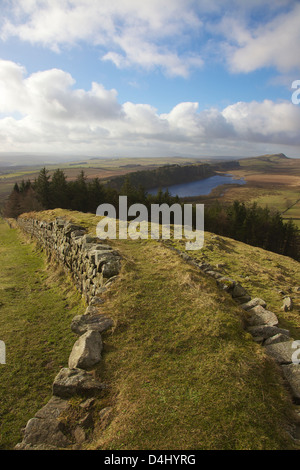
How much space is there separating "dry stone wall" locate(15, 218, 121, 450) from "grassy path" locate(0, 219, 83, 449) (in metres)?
1.18

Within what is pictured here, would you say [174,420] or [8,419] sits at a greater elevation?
[174,420]

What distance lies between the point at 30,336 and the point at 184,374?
6.06 m

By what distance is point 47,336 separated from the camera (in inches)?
335

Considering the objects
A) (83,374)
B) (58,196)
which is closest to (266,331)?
(83,374)

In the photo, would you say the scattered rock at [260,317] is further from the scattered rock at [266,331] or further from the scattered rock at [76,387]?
the scattered rock at [76,387]

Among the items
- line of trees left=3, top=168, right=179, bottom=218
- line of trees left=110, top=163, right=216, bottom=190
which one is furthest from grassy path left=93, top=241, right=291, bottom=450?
line of trees left=110, top=163, right=216, bottom=190

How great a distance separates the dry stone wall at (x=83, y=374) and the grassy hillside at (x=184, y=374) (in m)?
0.27

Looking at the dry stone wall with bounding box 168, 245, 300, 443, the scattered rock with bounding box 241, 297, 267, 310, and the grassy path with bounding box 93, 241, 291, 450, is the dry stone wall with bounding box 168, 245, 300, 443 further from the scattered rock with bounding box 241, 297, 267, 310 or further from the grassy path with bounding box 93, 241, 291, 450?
the grassy path with bounding box 93, 241, 291, 450

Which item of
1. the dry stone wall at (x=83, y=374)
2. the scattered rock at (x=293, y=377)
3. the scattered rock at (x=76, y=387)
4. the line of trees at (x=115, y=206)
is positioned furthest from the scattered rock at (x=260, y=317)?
the line of trees at (x=115, y=206)

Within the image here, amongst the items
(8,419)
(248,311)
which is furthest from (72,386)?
(248,311)

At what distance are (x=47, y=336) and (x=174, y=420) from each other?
601 cm
